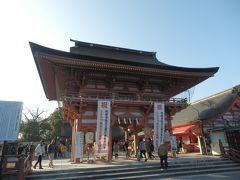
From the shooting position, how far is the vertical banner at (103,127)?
13.9 meters

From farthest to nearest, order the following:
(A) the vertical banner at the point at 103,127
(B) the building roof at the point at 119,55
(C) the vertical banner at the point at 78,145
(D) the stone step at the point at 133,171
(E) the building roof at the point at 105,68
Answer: (B) the building roof at the point at 119,55 → (C) the vertical banner at the point at 78,145 → (A) the vertical banner at the point at 103,127 → (E) the building roof at the point at 105,68 → (D) the stone step at the point at 133,171

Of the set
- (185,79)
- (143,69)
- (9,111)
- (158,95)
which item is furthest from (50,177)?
(185,79)

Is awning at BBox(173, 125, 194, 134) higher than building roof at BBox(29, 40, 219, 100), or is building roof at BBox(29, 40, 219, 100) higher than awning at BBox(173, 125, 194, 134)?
building roof at BBox(29, 40, 219, 100)

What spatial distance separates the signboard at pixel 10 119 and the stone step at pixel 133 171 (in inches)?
205

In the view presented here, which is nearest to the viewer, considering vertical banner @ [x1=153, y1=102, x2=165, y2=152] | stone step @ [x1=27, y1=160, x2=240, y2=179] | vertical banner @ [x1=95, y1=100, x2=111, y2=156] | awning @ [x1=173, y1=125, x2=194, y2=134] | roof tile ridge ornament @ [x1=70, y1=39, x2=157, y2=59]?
stone step @ [x1=27, y1=160, x2=240, y2=179]

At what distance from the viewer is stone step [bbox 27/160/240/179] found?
34.6ft

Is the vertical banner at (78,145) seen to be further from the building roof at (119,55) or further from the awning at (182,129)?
the awning at (182,129)

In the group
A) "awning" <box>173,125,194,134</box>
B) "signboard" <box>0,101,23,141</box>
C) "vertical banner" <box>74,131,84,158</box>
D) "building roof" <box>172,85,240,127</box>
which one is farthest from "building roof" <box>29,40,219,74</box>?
"awning" <box>173,125,194,134</box>

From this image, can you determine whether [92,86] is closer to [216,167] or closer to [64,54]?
[64,54]

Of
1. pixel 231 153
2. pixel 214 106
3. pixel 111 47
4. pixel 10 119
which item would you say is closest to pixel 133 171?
pixel 10 119

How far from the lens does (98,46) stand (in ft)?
70.4

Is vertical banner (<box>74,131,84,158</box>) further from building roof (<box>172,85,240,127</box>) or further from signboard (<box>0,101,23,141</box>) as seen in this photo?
building roof (<box>172,85,240,127</box>)

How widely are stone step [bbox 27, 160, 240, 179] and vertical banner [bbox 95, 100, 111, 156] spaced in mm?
2323

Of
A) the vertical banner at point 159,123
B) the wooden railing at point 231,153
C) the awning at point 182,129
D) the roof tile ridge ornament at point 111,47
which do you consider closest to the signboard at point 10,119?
the vertical banner at point 159,123
